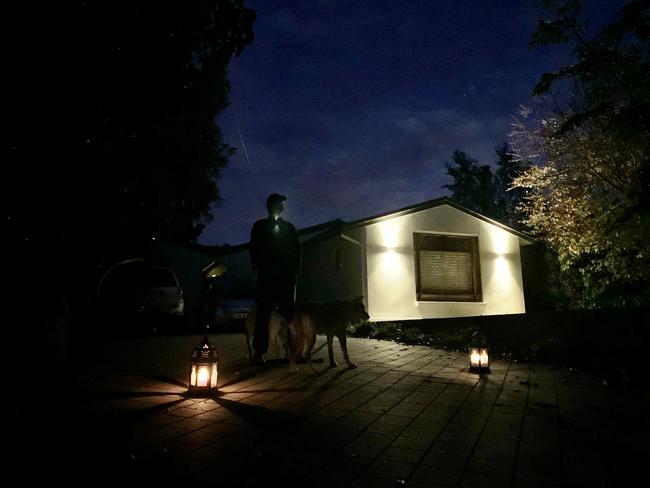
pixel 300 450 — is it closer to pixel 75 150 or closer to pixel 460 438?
pixel 460 438

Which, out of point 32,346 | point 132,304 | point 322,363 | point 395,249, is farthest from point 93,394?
point 395,249

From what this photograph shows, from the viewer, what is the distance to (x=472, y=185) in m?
36.4

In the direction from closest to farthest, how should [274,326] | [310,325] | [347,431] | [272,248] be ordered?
[347,431]
[272,248]
[310,325]
[274,326]

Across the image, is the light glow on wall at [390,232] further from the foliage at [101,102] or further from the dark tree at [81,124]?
the dark tree at [81,124]

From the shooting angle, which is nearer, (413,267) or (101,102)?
(101,102)

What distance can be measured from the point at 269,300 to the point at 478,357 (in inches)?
131

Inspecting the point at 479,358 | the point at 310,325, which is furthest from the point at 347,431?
the point at 479,358

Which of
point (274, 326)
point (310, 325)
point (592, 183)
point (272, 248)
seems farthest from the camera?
point (592, 183)

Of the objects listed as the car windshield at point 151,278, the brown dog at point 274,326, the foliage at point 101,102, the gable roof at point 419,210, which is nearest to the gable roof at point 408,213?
the gable roof at point 419,210

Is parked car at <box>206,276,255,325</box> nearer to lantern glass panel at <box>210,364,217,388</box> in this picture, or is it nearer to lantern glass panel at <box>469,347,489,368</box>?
lantern glass panel at <box>469,347,489,368</box>

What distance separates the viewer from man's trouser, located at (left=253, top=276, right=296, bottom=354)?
539 centimetres

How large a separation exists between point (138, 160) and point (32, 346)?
3.35m

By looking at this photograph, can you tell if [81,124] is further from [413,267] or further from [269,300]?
[413,267]

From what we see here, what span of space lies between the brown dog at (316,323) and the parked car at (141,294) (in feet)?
24.0
